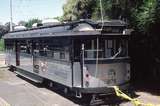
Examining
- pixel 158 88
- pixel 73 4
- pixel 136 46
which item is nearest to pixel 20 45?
pixel 73 4

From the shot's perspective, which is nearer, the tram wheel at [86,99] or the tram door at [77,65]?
the tram door at [77,65]

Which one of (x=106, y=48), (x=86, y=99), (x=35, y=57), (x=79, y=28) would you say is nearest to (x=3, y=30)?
(x=35, y=57)

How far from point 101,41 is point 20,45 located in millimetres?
9111

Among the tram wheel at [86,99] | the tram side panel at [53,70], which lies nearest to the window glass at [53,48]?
the tram side panel at [53,70]

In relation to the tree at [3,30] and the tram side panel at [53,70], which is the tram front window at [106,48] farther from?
the tree at [3,30]

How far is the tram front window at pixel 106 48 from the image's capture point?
1109 centimetres

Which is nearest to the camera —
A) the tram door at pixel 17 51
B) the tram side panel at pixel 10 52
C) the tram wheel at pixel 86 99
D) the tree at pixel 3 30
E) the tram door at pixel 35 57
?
the tram wheel at pixel 86 99

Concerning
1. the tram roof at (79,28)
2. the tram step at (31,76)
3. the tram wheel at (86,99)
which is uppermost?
the tram roof at (79,28)

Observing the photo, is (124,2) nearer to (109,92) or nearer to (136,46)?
(136,46)

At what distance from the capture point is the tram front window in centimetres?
1109

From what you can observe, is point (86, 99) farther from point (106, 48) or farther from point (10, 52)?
point (10, 52)

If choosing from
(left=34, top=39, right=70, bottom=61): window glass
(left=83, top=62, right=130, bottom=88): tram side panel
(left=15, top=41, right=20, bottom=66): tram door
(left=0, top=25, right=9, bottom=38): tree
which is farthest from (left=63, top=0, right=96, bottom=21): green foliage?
(left=0, top=25, right=9, bottom=38): tree

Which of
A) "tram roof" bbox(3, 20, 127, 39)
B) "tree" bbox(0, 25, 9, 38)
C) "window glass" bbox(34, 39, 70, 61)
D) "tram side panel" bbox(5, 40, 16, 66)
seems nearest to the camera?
"tram roof" bbox(3, 20, 127, 39)

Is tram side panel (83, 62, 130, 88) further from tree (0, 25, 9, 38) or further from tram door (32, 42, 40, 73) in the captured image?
tree (0, 25, 9, 38)
